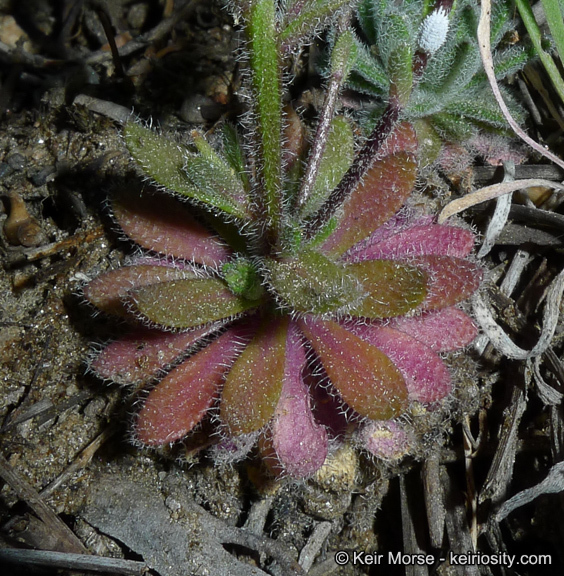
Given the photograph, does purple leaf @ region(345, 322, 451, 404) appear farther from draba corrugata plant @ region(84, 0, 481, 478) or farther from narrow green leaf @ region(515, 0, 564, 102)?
narrow green leaf @ region(515, 0, 564, 102)

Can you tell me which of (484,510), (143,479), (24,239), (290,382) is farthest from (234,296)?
(484,510)

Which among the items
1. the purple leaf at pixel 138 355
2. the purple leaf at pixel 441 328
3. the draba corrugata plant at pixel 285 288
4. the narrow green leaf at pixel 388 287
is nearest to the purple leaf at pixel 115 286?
the draba corrugata plant at pixel 285 288

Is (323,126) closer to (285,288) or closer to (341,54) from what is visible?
(341,54)

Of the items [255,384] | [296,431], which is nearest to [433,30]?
[255,384]

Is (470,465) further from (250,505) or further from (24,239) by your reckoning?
(24,239)

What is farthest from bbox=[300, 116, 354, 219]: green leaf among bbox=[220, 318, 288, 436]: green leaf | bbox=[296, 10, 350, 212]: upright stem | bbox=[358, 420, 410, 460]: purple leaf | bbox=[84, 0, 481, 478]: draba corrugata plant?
bbox=[358, 420, 410, 460]: purple leaf

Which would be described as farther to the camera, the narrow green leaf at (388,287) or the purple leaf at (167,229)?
the purple leaf at (167,229)

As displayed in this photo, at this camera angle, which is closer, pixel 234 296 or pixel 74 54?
pixel 234 296

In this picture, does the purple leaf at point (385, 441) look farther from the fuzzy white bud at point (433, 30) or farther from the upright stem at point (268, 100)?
the fuzzy white bud at point (433, 30)
